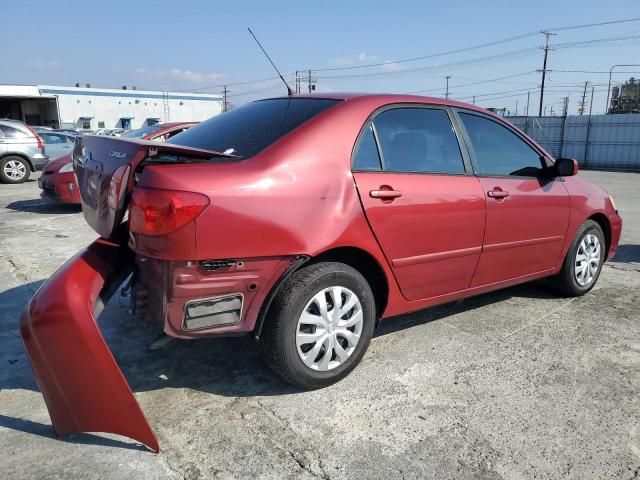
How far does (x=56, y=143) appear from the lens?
16.0 metres

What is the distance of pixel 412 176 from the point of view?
3.25 metres

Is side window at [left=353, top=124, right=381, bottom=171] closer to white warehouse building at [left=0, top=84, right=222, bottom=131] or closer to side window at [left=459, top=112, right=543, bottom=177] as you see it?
side window at [left=459, top=112, right=543, bottom=177]

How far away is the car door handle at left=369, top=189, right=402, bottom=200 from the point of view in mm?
3014

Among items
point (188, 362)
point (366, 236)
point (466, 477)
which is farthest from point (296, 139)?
point (466, 477)

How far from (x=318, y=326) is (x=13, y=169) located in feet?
42.4

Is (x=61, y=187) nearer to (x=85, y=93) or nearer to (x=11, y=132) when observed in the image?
(x=11, y=132)

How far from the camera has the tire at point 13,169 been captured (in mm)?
12977

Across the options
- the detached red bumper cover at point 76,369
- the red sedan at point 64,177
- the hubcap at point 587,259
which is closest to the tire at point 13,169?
the red sedan at point 64,177

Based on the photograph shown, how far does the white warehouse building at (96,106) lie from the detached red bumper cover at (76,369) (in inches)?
1888

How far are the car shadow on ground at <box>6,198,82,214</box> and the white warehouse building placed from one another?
129 feet

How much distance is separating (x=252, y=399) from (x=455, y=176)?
6.31 feet

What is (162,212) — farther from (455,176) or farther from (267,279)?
(455,176)

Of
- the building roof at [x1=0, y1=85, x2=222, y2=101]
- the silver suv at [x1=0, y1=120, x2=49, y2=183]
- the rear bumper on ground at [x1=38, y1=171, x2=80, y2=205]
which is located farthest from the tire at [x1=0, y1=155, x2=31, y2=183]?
the building roof at [x1=0, y1=85, x2=222, y2=101]

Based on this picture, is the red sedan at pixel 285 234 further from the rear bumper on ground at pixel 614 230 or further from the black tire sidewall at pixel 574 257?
the rear bumper on ground at pixel 614 230
